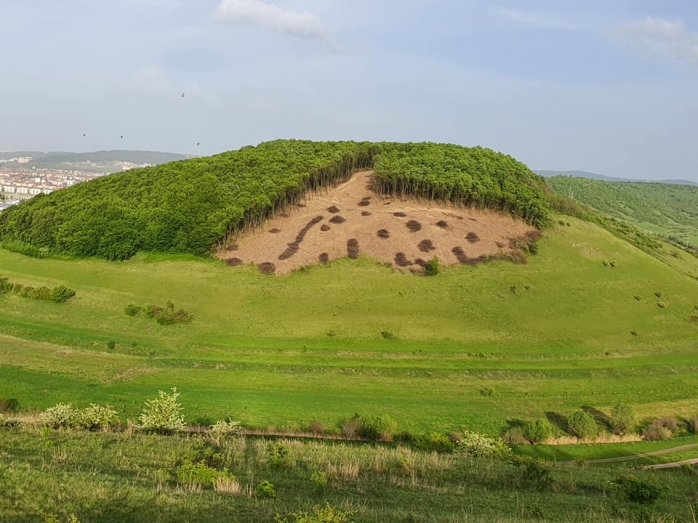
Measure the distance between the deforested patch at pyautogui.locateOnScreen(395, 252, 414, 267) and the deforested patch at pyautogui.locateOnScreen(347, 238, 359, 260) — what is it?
6.71m

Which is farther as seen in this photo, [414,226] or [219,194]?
[219,194]

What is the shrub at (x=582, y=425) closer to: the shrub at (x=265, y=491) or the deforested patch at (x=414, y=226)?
the shrub at (x=265, y=491)

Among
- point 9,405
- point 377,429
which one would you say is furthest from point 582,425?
point 9,405

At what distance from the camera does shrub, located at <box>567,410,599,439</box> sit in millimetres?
A: 39438

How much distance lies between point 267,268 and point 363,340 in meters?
25.0

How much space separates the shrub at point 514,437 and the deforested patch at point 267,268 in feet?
149

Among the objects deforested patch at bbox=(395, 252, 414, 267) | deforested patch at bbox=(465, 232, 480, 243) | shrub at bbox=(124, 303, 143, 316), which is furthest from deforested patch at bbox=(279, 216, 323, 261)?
deforested patch at bbox=(465, 232, 480, 243)

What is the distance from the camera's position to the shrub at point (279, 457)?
70.2 feet

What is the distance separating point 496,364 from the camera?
53.7m

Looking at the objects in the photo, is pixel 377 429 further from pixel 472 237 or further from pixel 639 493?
pixel 472 237

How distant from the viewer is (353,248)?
3152 inches

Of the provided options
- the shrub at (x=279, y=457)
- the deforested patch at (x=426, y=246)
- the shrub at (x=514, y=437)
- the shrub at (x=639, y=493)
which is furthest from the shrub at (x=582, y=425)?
the deforested patch at (x=426, y=246)

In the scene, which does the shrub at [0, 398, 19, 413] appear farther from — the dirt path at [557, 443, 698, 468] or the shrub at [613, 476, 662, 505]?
the dirt path at [557, 443, 698, 468]

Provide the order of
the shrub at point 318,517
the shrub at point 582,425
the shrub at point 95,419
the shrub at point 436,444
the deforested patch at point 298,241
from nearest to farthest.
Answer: the shrub at point 318,517 < the shrub at point 95,419 < the shrub at point 436,444 < the shrub at point 582,425 < the deforested patch at point 298,241
